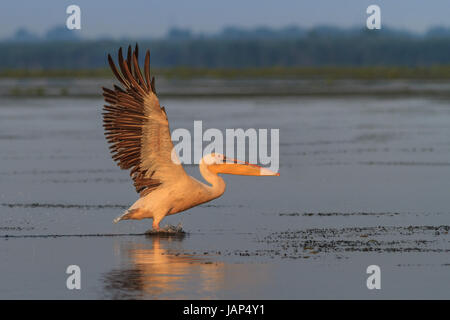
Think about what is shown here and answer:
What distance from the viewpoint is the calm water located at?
29.0ft

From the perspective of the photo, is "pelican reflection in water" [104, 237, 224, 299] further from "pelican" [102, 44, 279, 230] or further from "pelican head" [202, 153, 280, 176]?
"pelican head" [202, 153, 280, 176]

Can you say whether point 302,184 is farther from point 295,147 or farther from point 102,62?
point 102,62

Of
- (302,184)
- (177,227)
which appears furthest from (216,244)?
(302,184)

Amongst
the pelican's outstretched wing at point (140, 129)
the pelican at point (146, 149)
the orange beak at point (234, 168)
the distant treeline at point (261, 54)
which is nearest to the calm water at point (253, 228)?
the pelican at point (146, 149)

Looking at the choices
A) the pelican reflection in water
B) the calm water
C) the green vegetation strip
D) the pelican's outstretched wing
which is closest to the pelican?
the pelican's outstretched wing

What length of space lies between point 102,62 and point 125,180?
14224 cm

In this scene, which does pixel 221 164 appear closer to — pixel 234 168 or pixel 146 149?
pixel 234 168

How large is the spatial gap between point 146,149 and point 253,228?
1.47m

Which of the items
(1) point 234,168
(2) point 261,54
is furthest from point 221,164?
(2) point 261,54

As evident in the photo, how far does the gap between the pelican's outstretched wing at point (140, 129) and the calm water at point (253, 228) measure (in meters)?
0.67

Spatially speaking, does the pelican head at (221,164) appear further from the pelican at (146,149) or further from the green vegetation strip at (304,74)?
the green vegetation strip at (304,74)

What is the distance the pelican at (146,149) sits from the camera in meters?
10.8

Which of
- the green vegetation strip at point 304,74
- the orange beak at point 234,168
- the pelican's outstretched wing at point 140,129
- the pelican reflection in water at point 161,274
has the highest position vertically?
the green vegetation strip at point 304,74
